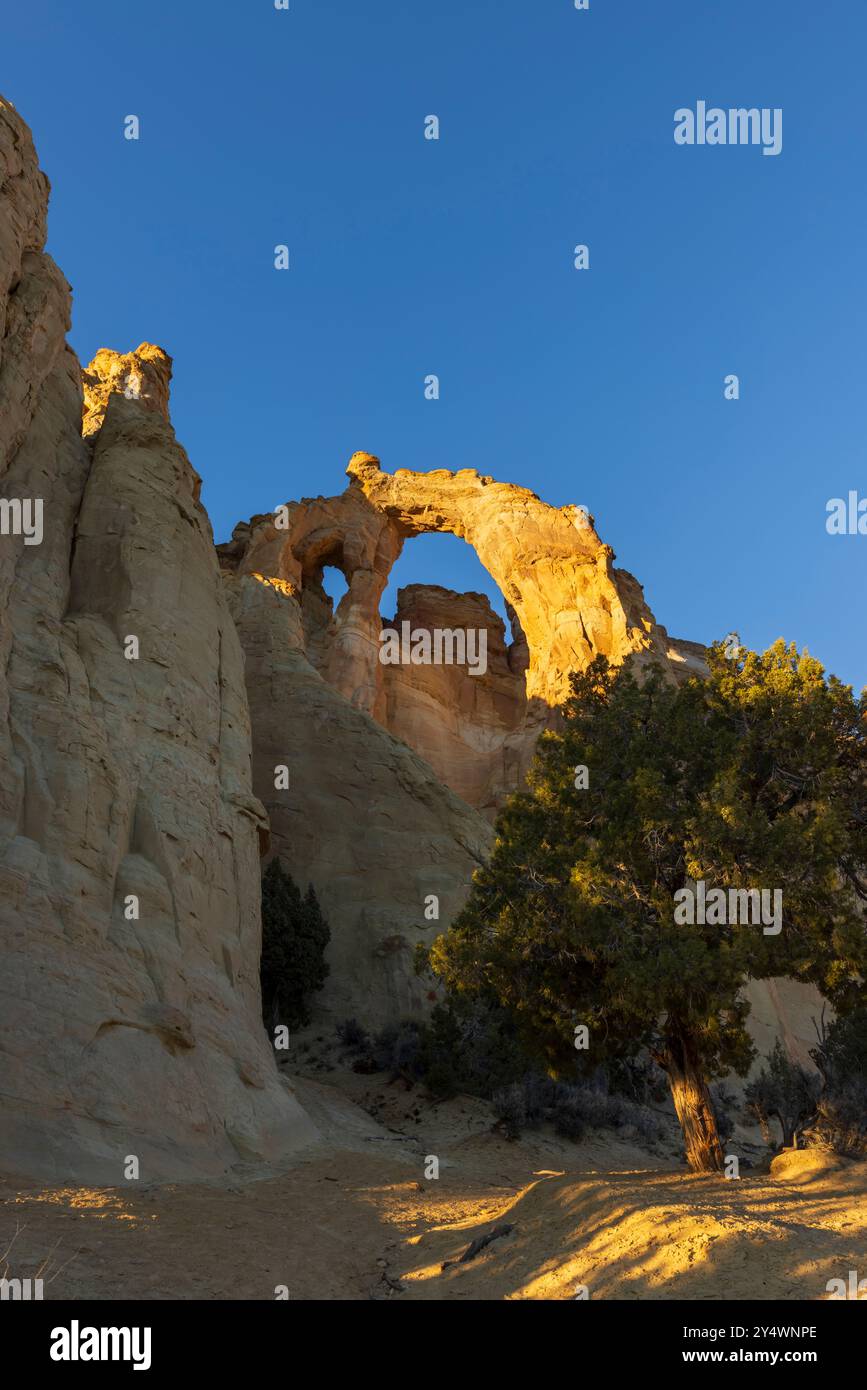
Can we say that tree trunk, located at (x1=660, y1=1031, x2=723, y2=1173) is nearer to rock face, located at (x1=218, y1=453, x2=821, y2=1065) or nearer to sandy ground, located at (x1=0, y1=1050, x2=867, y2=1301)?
sandy ground, located at (x1=0, y1=1050, x2=867, y2=1301)

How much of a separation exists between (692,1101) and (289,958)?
44.6 ft

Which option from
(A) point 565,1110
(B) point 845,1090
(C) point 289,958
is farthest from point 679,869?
(C) point 289,958

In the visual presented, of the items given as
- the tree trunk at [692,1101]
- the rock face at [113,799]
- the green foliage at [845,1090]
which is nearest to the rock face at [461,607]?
the rock face at [113,799]

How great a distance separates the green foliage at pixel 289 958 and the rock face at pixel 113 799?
14.8 ft

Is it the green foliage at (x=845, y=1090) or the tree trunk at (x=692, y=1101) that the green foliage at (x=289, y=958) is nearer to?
the tree trunk at (x=692, y=1101)

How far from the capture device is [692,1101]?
1482 centimetres

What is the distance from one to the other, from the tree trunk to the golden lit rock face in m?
28.1

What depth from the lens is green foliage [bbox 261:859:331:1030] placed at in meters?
25.6

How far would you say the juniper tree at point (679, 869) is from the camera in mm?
13336

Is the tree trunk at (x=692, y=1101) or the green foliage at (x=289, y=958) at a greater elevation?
the green foliage at (x=289, y=958)

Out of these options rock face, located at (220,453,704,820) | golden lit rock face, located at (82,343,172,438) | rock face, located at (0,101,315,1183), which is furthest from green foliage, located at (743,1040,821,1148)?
golden lit rock face, located at (82,343,172,438)

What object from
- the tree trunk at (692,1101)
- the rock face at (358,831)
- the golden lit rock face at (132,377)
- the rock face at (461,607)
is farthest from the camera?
the rock face at (461,607)

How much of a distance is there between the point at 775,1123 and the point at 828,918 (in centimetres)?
1297
